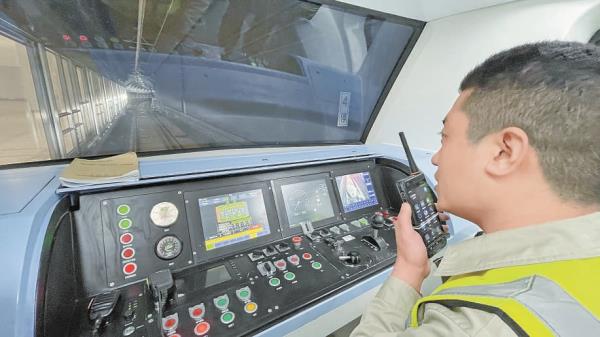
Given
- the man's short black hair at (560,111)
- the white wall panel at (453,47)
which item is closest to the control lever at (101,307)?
the man's short black hair at (560,111)

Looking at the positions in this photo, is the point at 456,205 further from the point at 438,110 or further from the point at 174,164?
the point at 438,110

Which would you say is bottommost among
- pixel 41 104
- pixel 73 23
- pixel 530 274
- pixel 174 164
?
pixel 530 274

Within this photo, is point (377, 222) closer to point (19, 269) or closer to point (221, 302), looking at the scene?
point (221, 302)

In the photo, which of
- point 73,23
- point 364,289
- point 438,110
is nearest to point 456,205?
point 364,289

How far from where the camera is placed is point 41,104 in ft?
4.18

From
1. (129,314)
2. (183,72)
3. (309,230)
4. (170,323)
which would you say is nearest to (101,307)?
(129,314)

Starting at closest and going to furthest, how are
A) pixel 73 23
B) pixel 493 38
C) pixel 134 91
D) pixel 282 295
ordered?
pixel 282 295, pixel 73 23, pixel 134 91, pixel 493 38

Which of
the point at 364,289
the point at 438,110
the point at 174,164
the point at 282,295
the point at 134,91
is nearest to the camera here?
the point at 282,295

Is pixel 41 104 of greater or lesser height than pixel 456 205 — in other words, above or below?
above

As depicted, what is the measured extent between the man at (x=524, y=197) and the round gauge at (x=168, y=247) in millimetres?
703

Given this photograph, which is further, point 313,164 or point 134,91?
point 134,91

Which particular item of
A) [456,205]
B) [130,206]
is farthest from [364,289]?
[130,206]

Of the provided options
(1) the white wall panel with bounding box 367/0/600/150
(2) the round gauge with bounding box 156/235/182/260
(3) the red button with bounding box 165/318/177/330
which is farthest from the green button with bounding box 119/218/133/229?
(1) the white wall panel with bounding box 367/0/600/150

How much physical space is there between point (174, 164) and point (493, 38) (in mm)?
1934
